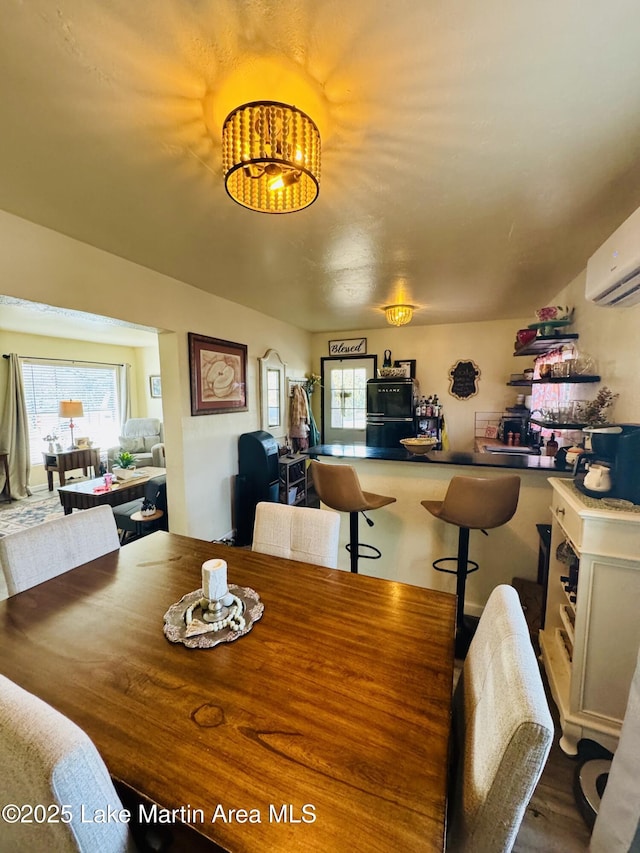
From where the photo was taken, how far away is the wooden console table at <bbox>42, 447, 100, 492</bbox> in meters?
4.96

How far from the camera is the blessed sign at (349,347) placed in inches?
196

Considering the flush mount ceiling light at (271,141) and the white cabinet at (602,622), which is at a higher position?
the flush mount ceiling light at (271,141)

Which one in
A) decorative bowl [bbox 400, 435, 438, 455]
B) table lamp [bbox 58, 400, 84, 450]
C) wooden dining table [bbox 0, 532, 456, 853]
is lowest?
wooden dining table [bbox 0, 532, 456, 853]

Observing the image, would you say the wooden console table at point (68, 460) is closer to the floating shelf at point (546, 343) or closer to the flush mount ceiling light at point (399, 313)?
the flush mount ceiling light at point (399, 313)

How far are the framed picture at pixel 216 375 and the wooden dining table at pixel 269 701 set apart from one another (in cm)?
195

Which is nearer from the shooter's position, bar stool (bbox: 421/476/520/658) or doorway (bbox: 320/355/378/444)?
bar stool (bbox: 421/476/520/658)

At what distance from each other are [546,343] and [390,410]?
2.02 meters


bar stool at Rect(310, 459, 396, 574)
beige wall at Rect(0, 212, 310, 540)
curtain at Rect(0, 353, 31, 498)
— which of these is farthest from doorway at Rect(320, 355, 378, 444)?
curtain at Rect(0, 353, 31, 498)

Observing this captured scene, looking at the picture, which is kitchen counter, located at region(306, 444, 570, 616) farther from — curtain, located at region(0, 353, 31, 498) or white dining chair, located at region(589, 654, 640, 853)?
curtain, located at region(0, 353, 31, 498)

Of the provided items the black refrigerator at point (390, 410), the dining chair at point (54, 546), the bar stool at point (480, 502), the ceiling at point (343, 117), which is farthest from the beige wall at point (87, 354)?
the bar stool at point (480, 502)

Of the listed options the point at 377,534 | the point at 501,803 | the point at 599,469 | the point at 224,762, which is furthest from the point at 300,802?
the point at 377,534

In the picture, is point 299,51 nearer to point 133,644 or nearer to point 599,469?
point 133,644

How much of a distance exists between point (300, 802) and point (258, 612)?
1.80ft

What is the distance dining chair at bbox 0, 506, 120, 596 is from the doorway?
391 cm
